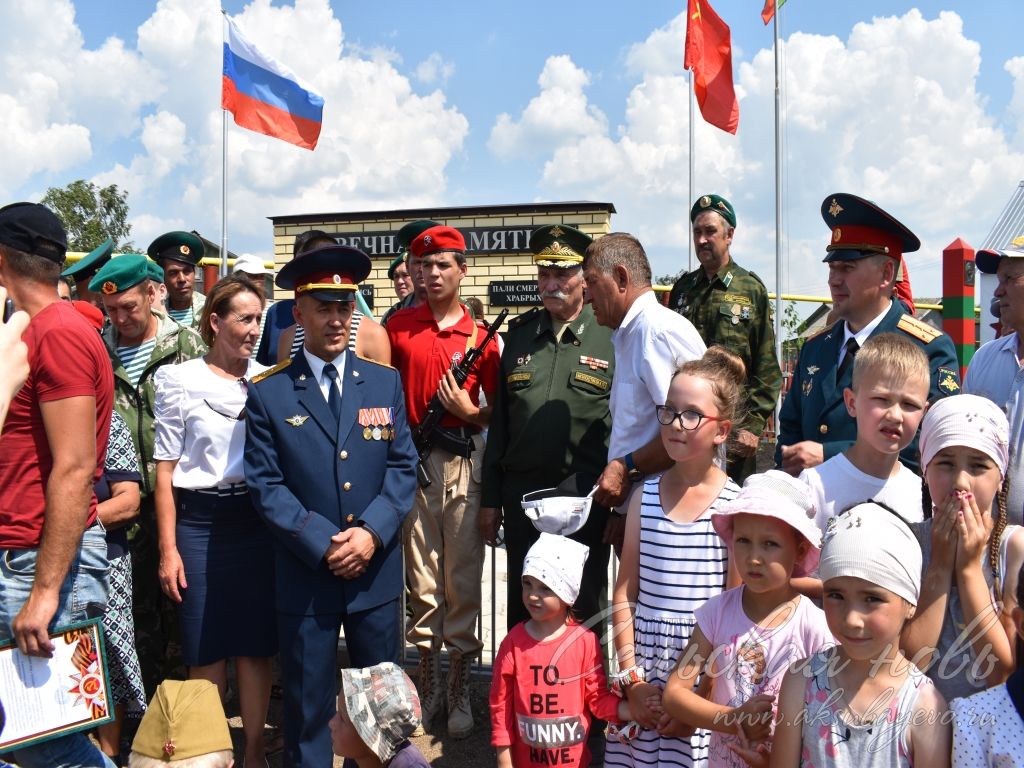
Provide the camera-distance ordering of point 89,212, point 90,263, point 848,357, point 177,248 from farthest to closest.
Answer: point 89,212 → point 177,248 → point 90,263 → point 848,357

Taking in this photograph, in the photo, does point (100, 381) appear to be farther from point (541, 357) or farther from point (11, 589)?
point (541, 357)

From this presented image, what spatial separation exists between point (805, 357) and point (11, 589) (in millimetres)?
3112

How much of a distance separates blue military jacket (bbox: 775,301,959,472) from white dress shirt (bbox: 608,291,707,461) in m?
0.45

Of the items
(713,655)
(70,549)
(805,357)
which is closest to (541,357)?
(805,357)

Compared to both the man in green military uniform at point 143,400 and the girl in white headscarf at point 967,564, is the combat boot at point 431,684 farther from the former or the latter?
the girl in white headscarf at point 967,564

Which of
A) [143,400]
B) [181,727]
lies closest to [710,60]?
Answer: [143,400]

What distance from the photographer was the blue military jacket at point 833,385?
2934 mm

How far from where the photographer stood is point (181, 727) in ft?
7.43

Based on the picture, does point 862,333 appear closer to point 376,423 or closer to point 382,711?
point 376,423

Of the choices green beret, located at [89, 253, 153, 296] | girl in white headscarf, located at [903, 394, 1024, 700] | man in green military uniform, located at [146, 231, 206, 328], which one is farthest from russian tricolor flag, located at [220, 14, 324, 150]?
girl in white headscarf, located at [903, 394, 1024, 700]

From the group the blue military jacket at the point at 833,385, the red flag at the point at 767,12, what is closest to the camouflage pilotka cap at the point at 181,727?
the blue military jacket at the point at 833,385

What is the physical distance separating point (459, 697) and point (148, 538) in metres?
1.74

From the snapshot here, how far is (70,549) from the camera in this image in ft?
8.86

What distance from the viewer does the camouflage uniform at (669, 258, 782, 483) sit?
4701mm
